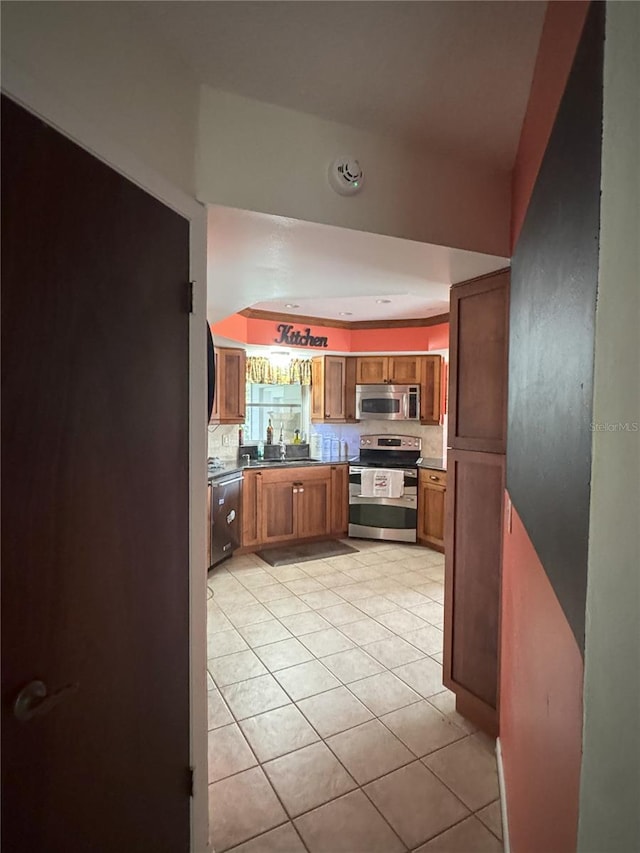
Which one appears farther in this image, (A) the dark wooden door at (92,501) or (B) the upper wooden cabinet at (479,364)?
(B) the upper wooden cabinet at (479,364)

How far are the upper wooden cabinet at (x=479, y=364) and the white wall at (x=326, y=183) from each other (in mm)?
257

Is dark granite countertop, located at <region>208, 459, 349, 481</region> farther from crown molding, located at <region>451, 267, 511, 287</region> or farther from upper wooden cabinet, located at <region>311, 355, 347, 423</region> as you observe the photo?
crown molding, located at <region>451, 267, 511, 287</region>

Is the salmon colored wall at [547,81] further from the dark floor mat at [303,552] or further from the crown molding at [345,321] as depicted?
the dark floor mat at [303,552]

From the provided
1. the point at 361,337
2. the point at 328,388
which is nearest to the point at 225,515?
the point at 328,388

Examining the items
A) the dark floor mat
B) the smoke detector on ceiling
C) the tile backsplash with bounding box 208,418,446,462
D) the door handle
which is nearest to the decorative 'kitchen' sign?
the tile backsplash with bounding box 208,418,446,462

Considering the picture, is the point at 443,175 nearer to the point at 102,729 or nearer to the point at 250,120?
the point at 250,120

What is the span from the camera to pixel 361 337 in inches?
217

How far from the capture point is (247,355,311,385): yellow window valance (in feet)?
17.7

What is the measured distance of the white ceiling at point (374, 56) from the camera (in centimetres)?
117

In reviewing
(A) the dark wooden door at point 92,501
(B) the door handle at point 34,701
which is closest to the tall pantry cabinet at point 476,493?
(A) the dark wooden door at point 92,501

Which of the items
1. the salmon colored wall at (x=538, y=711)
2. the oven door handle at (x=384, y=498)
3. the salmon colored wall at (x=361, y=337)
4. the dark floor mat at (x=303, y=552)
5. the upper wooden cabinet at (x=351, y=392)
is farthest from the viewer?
the upper wooden cabinet at (x=351, y=392)

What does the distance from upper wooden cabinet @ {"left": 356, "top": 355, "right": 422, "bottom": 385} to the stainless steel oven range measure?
0.97 m

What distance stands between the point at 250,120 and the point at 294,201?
279 mm

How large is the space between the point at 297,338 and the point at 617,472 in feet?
15.5
